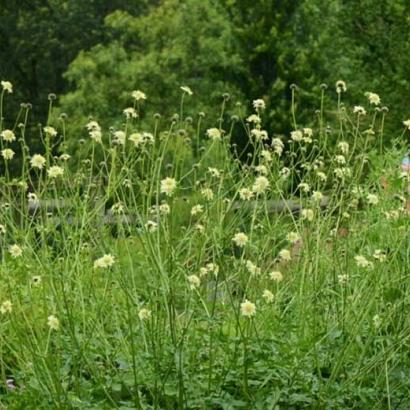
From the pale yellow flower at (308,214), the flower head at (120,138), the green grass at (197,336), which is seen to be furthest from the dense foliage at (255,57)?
the flower head at (120,138)

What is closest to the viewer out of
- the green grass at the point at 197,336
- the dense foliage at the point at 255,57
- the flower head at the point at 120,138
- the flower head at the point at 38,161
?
the green grass at the point at 197,336

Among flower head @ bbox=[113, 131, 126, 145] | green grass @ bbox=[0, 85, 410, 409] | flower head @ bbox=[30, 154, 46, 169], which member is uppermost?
flower head @ bbox=[113, 131, 126, 145]

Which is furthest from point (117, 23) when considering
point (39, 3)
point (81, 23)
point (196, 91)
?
point (39, 3)

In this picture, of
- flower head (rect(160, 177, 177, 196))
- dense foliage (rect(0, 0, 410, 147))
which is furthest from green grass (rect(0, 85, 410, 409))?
dense foliage (rect(0, 0, 410, 147))

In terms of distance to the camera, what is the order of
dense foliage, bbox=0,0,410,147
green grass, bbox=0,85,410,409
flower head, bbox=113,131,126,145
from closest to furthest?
1. green grass, bbox=0,85,410,409
2. flower head, bbox=113,131,126,145
3. dense foliage, bbox=0,0,410,147

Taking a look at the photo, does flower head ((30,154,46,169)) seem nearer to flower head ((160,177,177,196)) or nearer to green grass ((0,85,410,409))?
green grass ((0,85,410,409))

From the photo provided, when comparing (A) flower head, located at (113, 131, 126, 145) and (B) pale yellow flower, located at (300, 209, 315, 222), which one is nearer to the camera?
(A) flower head, located at (113, 131, 126, 145)

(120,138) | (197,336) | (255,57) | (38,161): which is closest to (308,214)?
(197,336)

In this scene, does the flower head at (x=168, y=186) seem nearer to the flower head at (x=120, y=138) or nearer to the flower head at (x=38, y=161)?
the flower head at (x=120, y=138)

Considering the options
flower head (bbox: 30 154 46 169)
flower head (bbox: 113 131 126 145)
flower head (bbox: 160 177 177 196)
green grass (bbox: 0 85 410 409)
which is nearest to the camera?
flower head (bbox: 160 177 177 196)

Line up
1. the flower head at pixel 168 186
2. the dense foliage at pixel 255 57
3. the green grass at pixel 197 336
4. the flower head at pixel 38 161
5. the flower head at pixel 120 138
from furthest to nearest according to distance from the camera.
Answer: the dense foliage at pixel 255 57 → the flower head at pixel 38 161 → the flower head at pixel 120 138 → the green grass at pixel 197 336 → the flower head at pixel 168 186

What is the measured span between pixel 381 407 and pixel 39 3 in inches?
920

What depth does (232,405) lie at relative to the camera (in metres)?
2.67

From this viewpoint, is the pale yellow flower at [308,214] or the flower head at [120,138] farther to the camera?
the pale yellow flower at [308,214]
